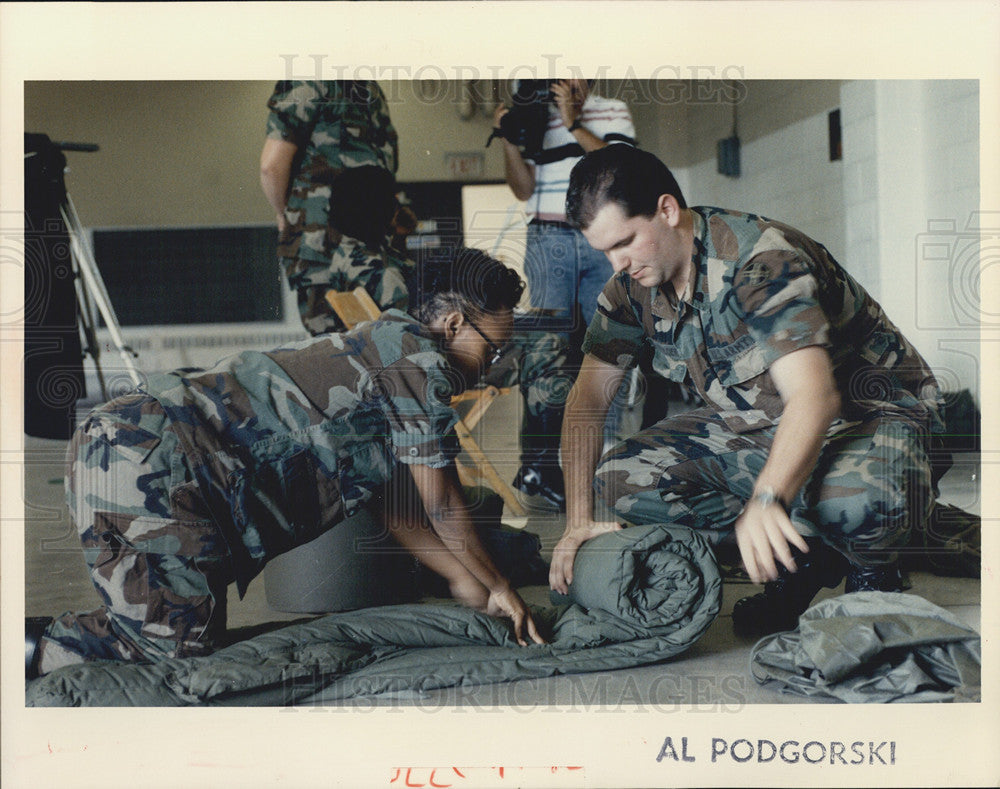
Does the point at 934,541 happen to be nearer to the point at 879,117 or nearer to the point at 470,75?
the point at 879,117

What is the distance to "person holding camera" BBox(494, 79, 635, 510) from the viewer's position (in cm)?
205

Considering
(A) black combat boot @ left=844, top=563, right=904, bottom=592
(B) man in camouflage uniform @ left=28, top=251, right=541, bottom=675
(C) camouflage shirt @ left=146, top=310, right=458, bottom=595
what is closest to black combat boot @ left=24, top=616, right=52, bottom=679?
(B) man in camouflage uniform @ left=28, top=251, right=541, bottom=675

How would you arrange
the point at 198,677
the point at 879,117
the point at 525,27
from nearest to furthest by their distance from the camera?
the point at 198,677
the point at 525,27
the point at 879,117

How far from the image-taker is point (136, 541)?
1.92m

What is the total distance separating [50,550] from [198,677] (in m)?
0.46

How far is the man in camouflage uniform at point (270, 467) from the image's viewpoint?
1.91 meters

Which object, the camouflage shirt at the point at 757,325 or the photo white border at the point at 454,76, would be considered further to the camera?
the camouflage shirt at the point at 757,325

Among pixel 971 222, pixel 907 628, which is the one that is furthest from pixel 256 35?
pixel 907 628

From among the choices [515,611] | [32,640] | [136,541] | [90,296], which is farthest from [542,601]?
[90,296]

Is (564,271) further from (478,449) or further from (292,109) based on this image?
(292,109)

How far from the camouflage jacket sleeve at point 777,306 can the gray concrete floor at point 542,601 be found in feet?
1.56

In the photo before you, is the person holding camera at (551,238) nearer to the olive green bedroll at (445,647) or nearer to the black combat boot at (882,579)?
the olive green bedroll at (445,647)

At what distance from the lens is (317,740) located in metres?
1.86

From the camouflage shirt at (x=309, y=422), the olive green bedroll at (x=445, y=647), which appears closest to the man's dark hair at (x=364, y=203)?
the camouflage shirt at (x=309, y=422)
